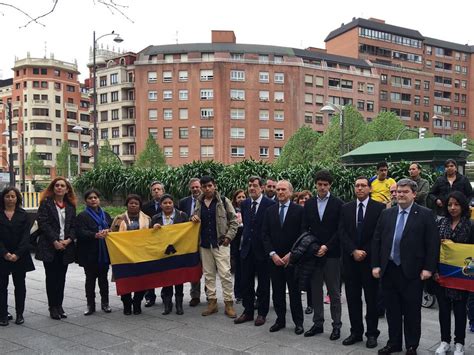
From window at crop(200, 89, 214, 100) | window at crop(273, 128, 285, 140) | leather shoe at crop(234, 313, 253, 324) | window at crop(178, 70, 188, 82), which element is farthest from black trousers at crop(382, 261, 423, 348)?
window at crop(178, 70, 188, 82)

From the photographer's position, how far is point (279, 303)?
644 centimetres

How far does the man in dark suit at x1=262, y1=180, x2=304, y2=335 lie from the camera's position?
6363mm

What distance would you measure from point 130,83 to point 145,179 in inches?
2377

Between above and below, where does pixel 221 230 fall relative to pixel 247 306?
above

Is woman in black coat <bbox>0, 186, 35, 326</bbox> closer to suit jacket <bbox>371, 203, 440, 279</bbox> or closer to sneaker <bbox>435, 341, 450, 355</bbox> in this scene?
suit jacket <bbox>371, 203, 440, 279</bbox>

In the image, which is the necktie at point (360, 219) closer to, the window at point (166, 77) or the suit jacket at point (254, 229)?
the suit jacket at point (254, 229)

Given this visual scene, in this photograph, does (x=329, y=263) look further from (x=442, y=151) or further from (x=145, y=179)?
(x=145, y=179)

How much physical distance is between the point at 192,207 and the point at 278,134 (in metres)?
65.3

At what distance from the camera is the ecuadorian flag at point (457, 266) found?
17.6 ft

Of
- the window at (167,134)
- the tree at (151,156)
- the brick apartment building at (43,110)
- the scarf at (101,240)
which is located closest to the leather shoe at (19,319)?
the scarf at (101,240)

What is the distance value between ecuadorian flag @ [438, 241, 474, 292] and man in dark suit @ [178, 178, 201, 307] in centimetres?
386

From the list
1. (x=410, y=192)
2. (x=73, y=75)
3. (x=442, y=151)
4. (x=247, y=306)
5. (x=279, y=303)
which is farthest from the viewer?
(x=73, y=75)

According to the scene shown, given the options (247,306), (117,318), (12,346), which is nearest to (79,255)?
(117,318)

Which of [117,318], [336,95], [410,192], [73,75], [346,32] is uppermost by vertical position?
[346,32]
